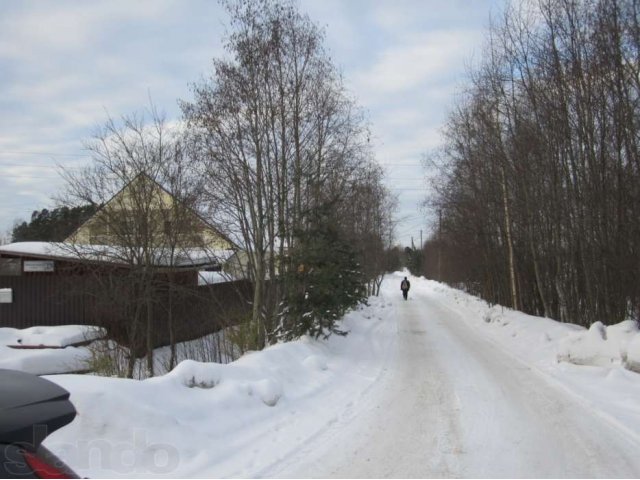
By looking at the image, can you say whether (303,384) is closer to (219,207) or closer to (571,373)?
(571,373)

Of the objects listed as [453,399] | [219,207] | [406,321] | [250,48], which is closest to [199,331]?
[219,207]

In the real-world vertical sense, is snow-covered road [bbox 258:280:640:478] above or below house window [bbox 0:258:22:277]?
below

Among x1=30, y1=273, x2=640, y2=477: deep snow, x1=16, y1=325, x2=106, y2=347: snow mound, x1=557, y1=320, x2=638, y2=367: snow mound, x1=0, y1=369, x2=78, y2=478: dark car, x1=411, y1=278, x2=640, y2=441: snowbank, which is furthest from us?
x1=16, y1=325, x2=106, y2=347: snow mound

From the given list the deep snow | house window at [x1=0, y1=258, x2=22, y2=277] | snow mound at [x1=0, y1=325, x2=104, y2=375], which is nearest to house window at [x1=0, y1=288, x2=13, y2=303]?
house window at [x1=0, y1=258, x2=22, y2=277]

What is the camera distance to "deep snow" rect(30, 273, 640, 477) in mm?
4688

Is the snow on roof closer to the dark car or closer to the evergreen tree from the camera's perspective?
the evergreen tree

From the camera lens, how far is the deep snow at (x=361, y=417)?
15.4ft

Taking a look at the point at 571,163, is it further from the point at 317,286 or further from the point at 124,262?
the point at 124,262

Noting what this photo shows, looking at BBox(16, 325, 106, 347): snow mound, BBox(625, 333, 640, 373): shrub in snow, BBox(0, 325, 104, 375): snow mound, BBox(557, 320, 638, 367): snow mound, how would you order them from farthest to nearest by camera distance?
1. BBox(16, 325, 106, 347): snow mound
2. BBox(0, 325, 104, 375): snow mound
3. BBox(557, 320, 638, 367): snow mound
4. BBox(625, 333, 640, 373): shrub in snow

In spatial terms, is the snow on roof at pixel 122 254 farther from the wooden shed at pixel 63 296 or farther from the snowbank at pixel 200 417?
the snowbank at pixel 200 417

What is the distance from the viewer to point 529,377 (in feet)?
31.2

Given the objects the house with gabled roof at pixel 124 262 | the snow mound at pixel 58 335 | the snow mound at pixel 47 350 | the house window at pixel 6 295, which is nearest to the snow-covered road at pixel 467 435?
the house with gabled roof at pixel 124 262

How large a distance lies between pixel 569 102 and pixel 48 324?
20036 millimetres

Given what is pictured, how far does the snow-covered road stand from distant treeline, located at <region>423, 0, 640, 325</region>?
4493mm
